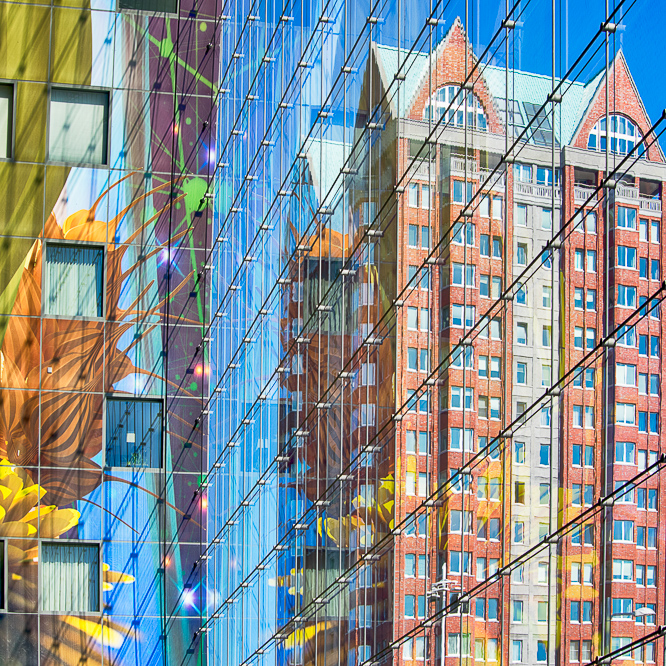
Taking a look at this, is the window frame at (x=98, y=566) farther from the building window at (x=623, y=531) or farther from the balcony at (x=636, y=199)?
the balcony at (x=636, y=199)

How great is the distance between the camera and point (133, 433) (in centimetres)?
3108

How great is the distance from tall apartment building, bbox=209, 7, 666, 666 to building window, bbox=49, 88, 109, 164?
7305 millimetres

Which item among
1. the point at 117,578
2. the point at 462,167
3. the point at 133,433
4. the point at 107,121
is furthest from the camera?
the point at 107,121

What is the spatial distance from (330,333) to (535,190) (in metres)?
7.84

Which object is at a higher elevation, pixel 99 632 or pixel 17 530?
pixel 17 530

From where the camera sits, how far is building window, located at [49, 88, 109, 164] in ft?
105

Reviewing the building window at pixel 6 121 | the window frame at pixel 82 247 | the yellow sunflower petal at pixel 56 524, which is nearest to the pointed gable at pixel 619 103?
the window frame at pixel 82 247

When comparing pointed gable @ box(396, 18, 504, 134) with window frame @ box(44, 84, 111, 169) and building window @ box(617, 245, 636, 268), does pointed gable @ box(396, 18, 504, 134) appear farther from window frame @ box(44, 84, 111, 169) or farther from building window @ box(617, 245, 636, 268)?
window frame @ box(44, 84, 111, 169)

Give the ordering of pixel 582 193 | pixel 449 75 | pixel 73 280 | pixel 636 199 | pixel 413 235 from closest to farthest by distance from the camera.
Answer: pixel 636 199 → pixel 582 193 → pixel 449 75 → pixel 413 235 → pixel 73 280

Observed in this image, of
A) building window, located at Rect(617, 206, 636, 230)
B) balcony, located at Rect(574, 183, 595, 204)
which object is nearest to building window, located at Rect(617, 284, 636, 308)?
building window, located at Rect(617, 206, 636, 230)

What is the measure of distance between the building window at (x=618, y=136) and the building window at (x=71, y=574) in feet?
71.9

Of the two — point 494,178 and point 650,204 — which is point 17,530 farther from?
point 650,204

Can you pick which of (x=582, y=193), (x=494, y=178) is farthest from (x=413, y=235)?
(x=582, y=193)

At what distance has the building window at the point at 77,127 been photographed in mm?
31875
